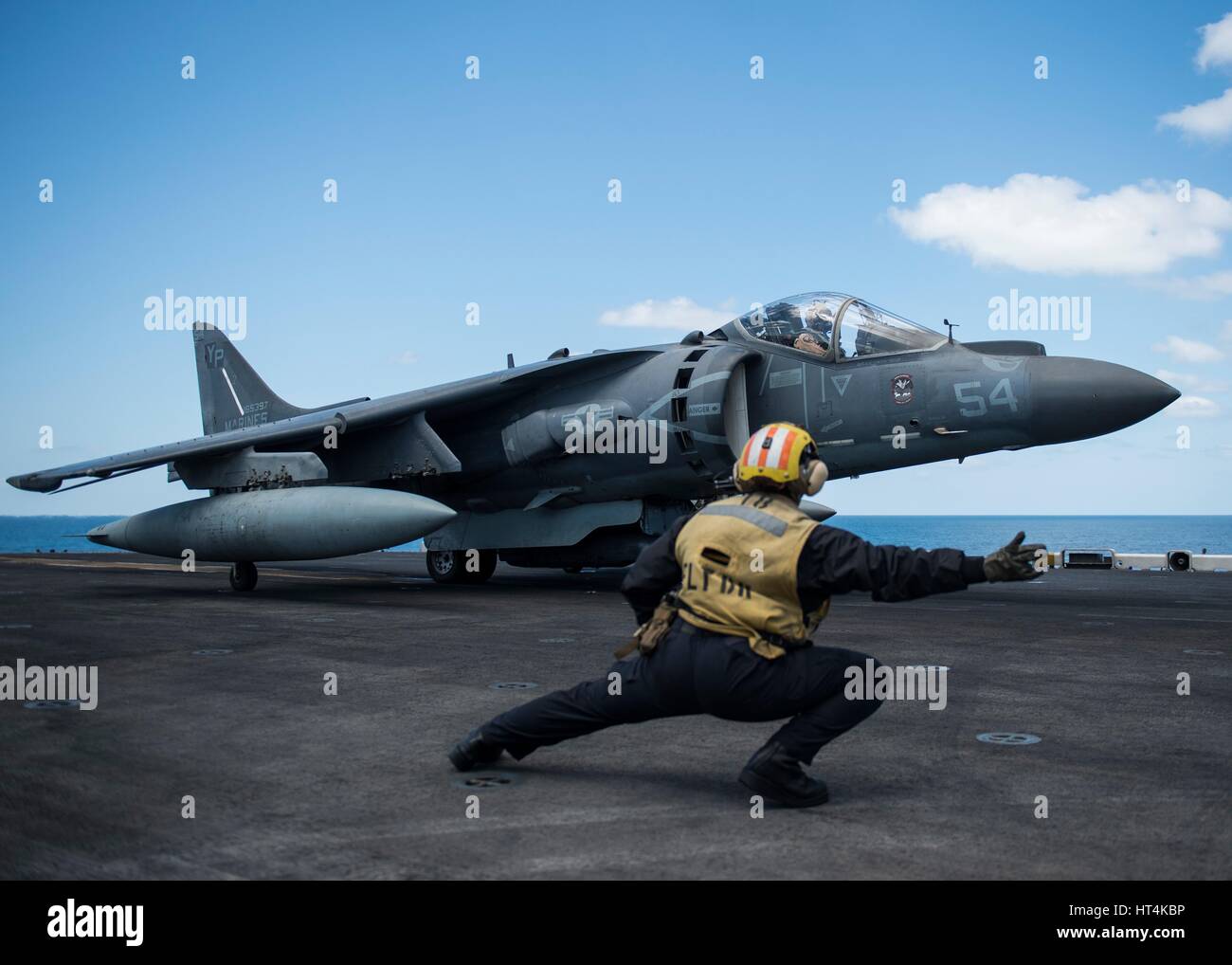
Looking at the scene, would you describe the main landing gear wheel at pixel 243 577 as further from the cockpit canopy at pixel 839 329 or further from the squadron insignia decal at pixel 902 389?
the squadron insignia decal at pixel 902 389

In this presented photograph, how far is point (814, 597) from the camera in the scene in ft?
13.5

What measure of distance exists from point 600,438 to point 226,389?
34.1ft

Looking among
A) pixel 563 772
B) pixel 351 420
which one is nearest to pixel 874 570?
pixel 563 772

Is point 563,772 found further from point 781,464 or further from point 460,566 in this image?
point 460,566

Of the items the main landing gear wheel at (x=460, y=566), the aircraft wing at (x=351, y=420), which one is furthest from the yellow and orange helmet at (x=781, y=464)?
the main landing gear wheel at (x=460, y=566)

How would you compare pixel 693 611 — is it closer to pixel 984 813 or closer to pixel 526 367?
pixel 984 813

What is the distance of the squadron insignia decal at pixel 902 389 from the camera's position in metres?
12.1

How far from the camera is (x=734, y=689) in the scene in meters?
4.01

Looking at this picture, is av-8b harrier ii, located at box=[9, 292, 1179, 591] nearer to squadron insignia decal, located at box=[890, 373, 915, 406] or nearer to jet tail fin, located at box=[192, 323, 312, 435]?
squadron insignia decal, located at box=[890, 373, 915, 406]

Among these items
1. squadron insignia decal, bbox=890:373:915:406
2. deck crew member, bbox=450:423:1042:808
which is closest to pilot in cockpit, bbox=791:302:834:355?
squadron insignia decal, bbox=890:373:915:406

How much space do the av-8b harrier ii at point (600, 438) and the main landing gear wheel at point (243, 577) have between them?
4cm
